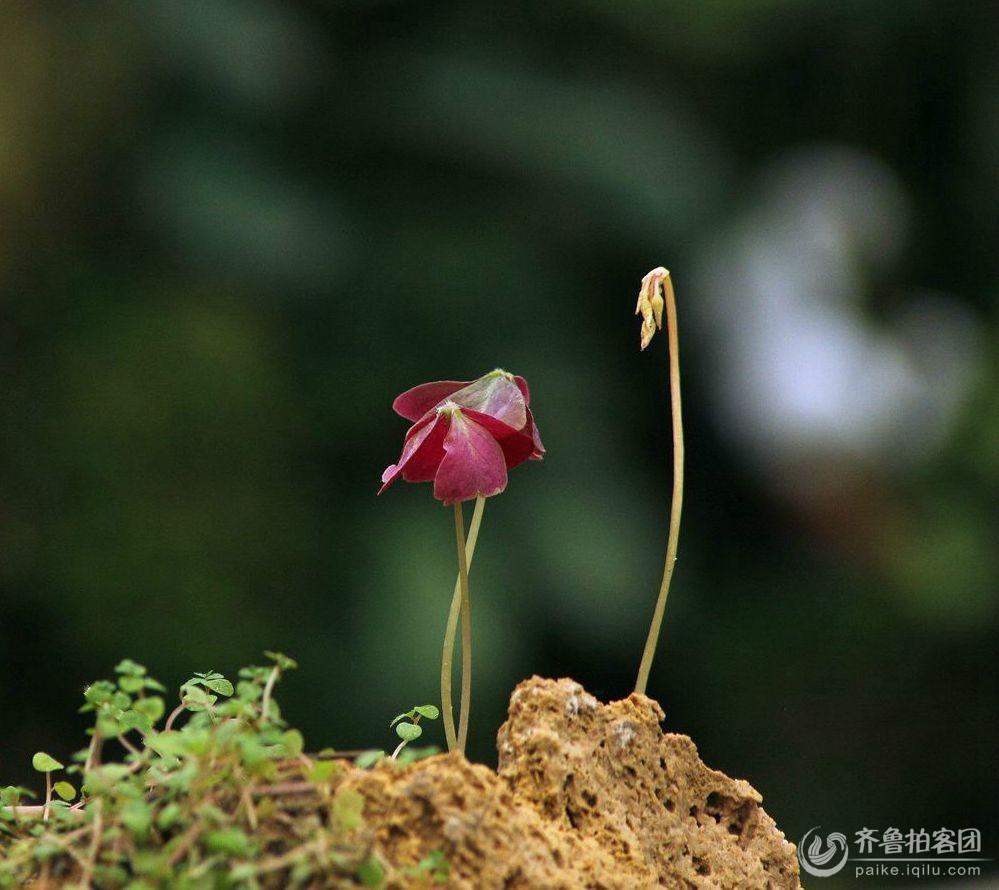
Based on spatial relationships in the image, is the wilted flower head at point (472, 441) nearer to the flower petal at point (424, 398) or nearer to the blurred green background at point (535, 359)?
the flower petal at point (424, 398)

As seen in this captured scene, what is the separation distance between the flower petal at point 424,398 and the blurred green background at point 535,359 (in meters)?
1.98

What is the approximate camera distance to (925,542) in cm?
295

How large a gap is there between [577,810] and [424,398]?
0.22m

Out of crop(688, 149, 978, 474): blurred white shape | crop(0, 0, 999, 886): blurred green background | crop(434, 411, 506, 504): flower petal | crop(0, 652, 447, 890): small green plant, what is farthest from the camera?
crop(688, 149, 978, 474): blurred white shape

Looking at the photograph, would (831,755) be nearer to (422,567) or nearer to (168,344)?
(422,567)

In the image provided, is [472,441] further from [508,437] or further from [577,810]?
[577,810]

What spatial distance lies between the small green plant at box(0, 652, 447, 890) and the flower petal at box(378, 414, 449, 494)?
0.14 m

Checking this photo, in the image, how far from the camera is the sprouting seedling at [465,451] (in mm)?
624

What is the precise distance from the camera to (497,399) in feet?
2.16

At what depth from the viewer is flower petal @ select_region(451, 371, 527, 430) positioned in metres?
0.65

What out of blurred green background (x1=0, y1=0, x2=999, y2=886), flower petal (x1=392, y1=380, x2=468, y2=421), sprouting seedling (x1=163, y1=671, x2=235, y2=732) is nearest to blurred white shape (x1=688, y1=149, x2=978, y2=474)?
blurred green background (x1=0, y1=0, x2=999, y2=886)

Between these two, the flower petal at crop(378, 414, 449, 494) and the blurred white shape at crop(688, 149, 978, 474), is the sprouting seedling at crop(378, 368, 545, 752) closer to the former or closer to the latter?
the flower petal at crop(378, 414, 449, 494)

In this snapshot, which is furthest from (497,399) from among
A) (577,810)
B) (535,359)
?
(535,359)

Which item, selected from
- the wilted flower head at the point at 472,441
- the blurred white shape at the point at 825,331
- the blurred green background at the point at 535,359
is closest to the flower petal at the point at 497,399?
the wilted flower head at the point at 472,441
